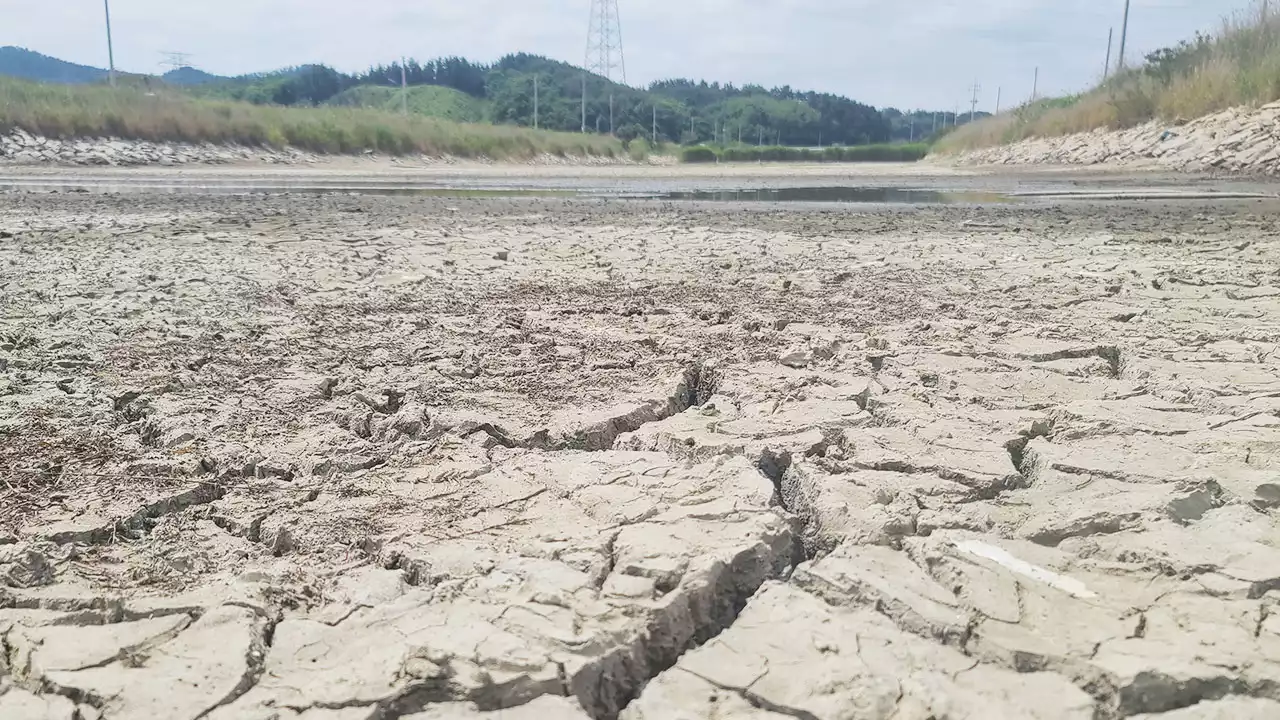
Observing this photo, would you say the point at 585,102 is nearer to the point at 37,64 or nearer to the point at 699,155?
the point at 699,155

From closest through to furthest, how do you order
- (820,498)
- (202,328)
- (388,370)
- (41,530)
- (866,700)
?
(866,700), (41,530), (820,498), (388,370), (202,328)

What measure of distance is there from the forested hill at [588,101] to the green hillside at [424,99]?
88 mm

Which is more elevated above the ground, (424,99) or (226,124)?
(424,99)

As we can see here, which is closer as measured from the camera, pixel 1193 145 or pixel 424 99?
pixel 1193 145

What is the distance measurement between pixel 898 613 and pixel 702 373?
1.54 metres

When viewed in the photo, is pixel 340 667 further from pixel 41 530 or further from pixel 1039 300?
pixel 1039 300

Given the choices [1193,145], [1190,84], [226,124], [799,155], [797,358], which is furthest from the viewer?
[799,155]

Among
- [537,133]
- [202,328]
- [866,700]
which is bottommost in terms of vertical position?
[866,700]

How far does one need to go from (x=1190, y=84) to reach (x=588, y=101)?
6384 cm

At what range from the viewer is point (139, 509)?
1.78 m

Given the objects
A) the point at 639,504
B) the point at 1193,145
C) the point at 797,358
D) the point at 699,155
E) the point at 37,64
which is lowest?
the point at 639,504

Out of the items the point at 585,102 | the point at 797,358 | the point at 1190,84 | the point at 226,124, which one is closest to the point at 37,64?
the point at 585,102

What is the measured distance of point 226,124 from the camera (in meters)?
21.6

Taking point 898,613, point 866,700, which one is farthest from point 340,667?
point 898,613
